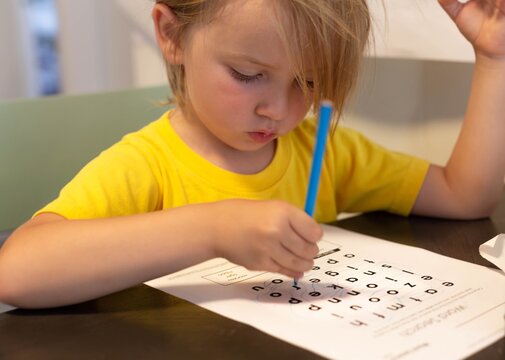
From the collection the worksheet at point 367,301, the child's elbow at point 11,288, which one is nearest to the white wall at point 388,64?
the worksheet at point 367,301

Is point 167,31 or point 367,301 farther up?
point 167,31

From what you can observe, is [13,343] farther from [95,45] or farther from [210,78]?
[95,45]

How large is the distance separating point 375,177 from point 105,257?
0.44 metres

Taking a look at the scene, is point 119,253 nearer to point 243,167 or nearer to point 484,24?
point 243,167

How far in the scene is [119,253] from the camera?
23.9 inches

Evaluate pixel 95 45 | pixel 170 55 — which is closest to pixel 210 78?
pixel 170 55

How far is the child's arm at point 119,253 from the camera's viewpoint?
1.97 feet

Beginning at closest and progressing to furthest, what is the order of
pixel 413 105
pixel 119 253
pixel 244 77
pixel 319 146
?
pixel 319 146, pixel 119 253, pixel 244 77, pixel 413 105

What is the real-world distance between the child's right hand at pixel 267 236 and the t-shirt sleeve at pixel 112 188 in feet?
0.53

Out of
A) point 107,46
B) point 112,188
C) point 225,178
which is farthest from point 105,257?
point 107,46

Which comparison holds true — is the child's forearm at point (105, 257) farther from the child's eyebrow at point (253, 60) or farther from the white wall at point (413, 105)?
the white wall at point (413, 105)

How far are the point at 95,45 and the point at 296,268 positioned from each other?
111 centimetres

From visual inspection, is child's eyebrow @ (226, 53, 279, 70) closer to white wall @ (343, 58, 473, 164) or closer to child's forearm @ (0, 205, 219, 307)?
child's forearm @ (0, 205, 219, 307)

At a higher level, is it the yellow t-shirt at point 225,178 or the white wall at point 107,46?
the white wall at point 107,46
